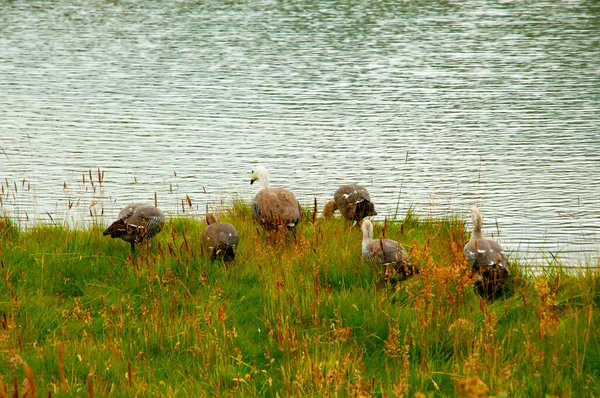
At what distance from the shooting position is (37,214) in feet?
39.1

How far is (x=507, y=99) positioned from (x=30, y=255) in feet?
60.9

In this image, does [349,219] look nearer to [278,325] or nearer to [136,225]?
[136,225]

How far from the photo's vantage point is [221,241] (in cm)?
817

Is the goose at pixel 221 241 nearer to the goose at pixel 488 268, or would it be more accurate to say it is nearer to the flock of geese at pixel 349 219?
the flock of geese at pixel 349 219

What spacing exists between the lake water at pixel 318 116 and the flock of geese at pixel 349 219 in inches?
31.8

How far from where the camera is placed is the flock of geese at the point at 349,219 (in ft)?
24.7

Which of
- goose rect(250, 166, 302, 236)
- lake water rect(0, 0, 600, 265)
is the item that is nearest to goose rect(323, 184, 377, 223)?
lake water rect(0, 0, 600, 265)

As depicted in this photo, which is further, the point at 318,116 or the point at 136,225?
the point at 318,116

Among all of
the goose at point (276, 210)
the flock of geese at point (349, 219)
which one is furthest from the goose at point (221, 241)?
the goose at point (276, 210)

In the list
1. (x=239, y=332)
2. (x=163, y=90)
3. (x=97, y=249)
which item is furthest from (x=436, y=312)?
(x=163, y=90)

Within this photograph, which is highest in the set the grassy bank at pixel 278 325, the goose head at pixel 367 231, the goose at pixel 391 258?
the goose head at pixel 367 231

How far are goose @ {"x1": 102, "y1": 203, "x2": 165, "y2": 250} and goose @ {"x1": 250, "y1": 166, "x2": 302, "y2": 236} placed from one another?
3.91ft

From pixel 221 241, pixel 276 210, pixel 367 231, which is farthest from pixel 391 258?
pixel 276 210

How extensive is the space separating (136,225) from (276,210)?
1.60m
